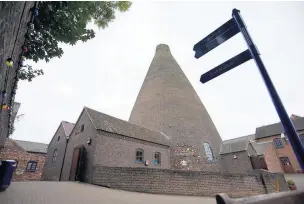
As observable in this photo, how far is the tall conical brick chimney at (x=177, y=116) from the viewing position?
17.5 metres

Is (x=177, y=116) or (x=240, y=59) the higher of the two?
(x=177, y=116)

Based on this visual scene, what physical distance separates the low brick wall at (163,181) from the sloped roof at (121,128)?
4.03 metres

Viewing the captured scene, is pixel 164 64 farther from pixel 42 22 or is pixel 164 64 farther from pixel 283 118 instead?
→ pixel 283 118

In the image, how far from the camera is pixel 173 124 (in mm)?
19422

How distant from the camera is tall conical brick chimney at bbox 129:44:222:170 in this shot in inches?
688

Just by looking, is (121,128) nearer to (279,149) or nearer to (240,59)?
(240,59)

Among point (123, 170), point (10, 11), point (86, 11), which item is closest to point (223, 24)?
point (10, 11)

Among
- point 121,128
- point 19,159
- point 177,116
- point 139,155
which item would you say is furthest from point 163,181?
point 19,159

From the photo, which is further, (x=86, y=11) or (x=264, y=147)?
(x=264, y=147)

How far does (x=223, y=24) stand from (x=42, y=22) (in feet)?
15.5

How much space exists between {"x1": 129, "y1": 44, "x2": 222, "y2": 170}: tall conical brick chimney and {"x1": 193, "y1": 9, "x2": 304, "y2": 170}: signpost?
1596 centimetres

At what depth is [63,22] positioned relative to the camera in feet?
14.9

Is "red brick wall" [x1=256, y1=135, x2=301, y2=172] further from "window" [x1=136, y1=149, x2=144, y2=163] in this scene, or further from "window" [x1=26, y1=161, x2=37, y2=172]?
"window" [x1=26, y1=161, x2=37, y2=172]

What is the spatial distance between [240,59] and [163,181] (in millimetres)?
9313
